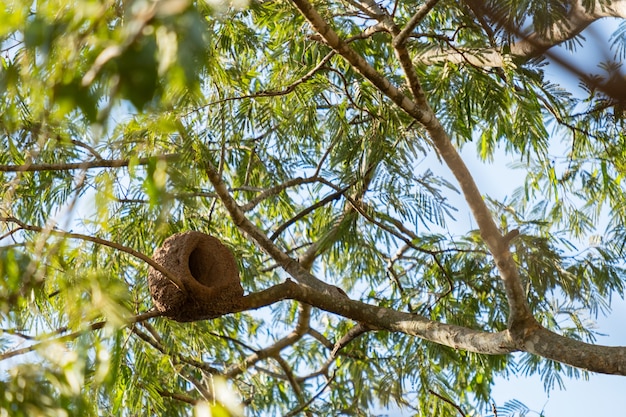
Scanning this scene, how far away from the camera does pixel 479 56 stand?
365 cm

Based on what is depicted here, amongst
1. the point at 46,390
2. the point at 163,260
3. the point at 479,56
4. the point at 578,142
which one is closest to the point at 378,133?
the point at 479,56

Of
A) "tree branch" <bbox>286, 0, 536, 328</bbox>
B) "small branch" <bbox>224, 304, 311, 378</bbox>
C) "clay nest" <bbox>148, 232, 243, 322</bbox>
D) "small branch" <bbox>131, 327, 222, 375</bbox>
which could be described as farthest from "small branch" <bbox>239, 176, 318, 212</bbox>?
"small branch" <bbox>224, 304, 311, 378</bbox>

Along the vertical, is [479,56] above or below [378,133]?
above

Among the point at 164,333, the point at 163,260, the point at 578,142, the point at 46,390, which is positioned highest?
the point at 578,142

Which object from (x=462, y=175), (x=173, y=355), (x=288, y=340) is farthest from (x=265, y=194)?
(x=288, y=340)

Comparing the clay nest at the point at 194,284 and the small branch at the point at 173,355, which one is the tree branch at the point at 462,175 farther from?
the small branch at the point at 173,355

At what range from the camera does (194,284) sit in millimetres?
3035

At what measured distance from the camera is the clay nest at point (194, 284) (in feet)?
9.96

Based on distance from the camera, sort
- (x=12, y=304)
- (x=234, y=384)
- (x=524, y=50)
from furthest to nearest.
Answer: (x=234, y=384) → (x=524, y=50) → (x=12, y=304)

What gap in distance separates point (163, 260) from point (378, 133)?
0.93m

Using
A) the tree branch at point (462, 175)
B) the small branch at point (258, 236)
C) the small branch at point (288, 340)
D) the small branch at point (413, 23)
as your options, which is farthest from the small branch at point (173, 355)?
the small branch at point (413, 23)

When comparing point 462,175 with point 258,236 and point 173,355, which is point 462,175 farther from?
point 173,355

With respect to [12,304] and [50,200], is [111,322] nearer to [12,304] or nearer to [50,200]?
[12,304]

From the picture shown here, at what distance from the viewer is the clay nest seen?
3.04m
